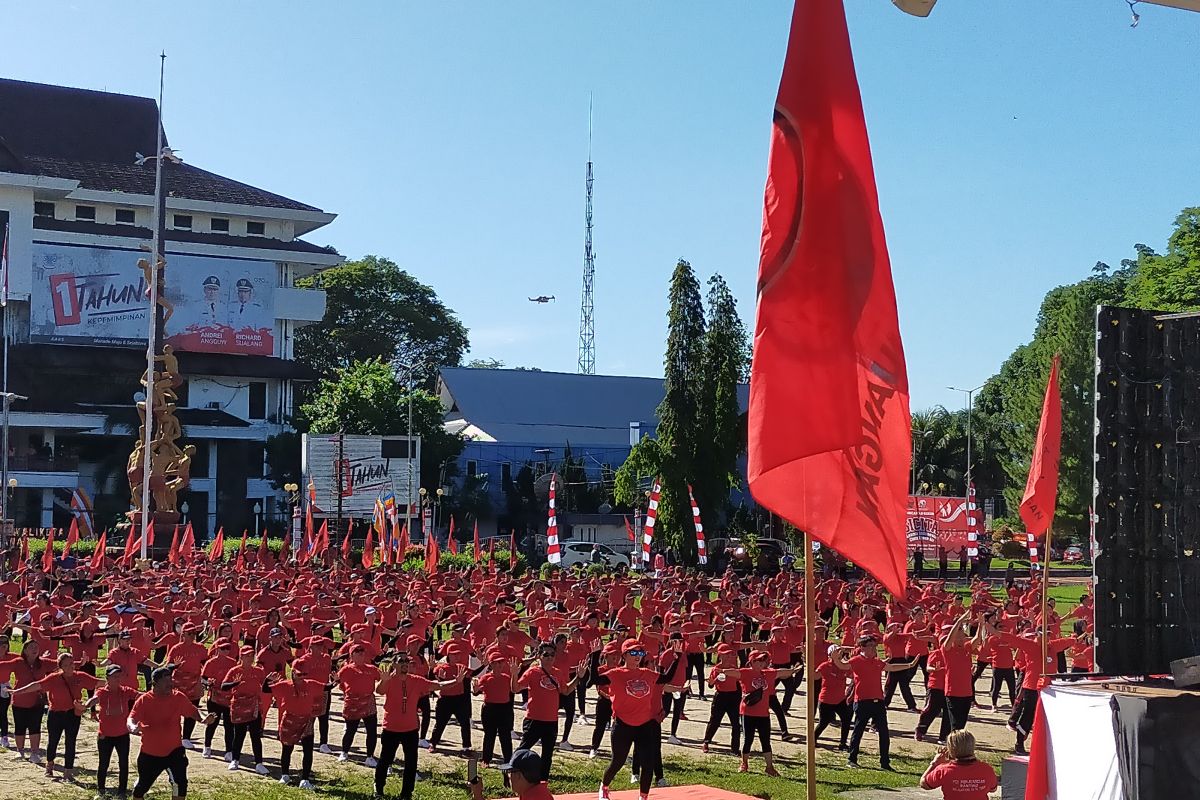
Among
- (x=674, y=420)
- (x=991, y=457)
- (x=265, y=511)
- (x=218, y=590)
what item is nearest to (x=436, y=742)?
(x=218, y=590)

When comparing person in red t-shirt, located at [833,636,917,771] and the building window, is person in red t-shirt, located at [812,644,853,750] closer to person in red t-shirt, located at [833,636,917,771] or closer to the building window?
person in red t-shirt, located at [833,636,917,771]

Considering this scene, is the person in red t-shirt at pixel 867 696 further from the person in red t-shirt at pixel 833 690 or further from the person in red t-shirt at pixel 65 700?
the person in red t-shirt at pixel 65 700

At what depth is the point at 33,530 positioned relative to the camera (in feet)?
208

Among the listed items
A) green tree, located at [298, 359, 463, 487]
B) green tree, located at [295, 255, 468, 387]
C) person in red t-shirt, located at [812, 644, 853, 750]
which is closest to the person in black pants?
person in red t-shirt, located at [812, 644, 853, 750]

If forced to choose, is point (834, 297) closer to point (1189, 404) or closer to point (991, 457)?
point (1189, 404)

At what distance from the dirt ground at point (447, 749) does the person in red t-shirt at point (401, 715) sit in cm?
156

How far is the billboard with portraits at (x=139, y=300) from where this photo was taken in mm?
69750

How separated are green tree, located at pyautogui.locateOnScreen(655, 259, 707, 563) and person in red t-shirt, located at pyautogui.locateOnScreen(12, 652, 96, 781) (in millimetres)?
33300

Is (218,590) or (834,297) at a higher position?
(834,297)

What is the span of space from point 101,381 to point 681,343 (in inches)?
1402

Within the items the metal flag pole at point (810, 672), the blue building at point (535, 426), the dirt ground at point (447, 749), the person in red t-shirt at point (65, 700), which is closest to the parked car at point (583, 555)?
the blue building at point (535, 426)

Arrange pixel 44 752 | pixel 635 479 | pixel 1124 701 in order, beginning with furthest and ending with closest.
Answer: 1. pixel 635 479
2. pixel 44 752
3. pixel 1124 701

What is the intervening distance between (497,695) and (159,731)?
13.4 ft

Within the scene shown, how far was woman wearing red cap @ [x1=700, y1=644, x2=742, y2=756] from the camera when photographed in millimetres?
17172
